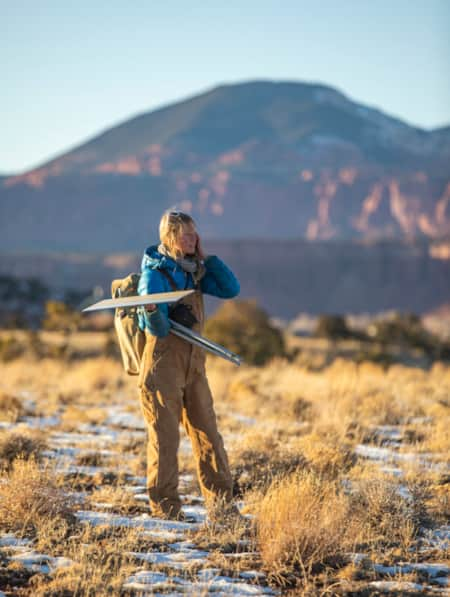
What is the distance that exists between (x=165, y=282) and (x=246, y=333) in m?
17.6

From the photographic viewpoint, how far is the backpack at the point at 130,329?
5.75 m

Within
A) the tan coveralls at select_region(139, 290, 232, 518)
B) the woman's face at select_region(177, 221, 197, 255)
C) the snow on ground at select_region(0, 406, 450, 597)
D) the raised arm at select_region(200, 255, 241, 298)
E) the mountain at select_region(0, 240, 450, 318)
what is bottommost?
the mountain at select_region(0, 240, 450, 318)

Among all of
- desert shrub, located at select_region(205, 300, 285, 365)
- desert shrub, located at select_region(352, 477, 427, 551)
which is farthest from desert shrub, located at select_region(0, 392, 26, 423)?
desert shrub, located at select_region(205, 300, 285, 365)

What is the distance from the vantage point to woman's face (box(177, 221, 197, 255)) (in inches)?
220

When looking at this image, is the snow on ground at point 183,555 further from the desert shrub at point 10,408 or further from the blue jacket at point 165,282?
the desert shrub at point 10,408

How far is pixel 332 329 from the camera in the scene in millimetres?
33844

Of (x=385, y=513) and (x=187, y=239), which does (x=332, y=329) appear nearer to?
(x=385, y=513)

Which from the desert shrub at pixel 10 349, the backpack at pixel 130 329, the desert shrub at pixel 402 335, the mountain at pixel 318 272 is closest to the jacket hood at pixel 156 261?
the backpack at pixel 130 329

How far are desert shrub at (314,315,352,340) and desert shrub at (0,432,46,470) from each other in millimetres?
26407

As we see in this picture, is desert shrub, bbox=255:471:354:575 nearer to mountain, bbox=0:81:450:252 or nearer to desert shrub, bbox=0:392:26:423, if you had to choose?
desert shrub, bbox=0:392:26:423

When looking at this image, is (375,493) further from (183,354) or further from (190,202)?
(190,202)

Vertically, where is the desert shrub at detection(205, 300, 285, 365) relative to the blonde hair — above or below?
below

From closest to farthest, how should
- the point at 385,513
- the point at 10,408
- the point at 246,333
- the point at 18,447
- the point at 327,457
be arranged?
the point at 385,513
the point at 327,457
the point at 18,447
the point at 10,408
the point at 246,333

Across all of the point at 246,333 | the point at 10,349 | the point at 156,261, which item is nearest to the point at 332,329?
the point at 246,333
